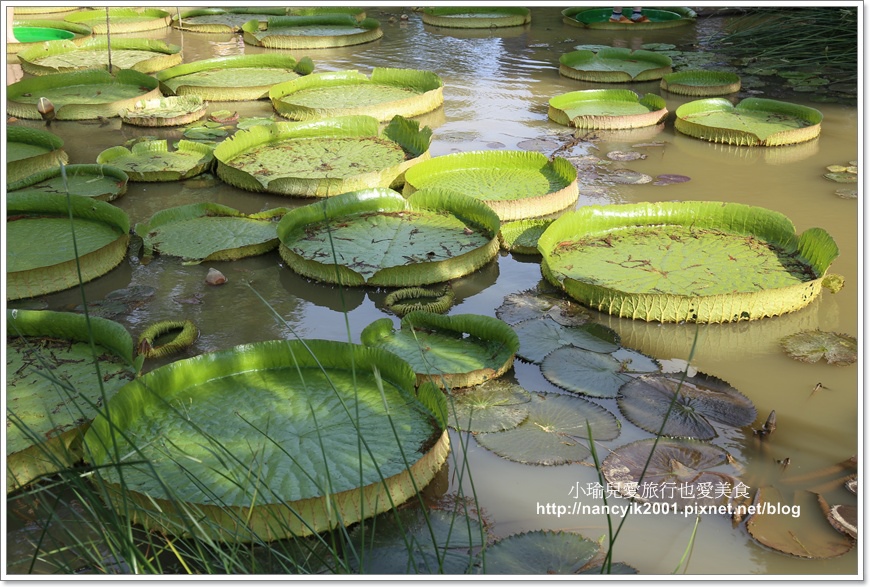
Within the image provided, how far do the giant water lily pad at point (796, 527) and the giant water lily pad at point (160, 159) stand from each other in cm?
421

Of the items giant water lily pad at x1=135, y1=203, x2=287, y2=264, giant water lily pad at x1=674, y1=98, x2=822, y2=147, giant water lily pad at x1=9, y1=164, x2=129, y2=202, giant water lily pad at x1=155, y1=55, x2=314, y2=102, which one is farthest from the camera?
giant water lily pad at x1=155, y1=55, x2=314, y2=102

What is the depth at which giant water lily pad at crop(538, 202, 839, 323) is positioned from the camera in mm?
3734

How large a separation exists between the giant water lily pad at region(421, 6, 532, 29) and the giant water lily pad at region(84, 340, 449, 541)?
797 centimetres

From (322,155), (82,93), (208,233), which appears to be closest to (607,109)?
(322,155)

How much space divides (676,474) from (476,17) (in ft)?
29.0

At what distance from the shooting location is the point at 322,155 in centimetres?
577

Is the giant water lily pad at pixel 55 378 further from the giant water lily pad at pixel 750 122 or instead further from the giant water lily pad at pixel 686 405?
the giant water lily pad at pixel 750 122

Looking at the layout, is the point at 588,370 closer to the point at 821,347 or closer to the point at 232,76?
the point at 821,347

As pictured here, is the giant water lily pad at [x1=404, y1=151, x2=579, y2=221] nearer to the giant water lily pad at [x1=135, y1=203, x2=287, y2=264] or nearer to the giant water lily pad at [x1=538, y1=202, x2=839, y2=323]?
the giant water lily pad at [x1=538, y1=202, x2=839, y2=323]

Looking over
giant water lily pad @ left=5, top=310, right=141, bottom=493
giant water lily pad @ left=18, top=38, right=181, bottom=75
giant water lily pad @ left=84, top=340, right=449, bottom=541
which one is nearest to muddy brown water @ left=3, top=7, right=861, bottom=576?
giant water lily pad @ left=84, top=340, right=449, bottom=541

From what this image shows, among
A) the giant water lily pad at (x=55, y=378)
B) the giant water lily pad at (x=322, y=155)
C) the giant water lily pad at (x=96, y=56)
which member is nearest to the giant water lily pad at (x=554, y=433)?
the giant water lily pad at (x=55, y=378)

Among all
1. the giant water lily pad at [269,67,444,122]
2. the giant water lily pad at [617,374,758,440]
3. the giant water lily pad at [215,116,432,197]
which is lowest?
the giant water lily pad at [617,374,758,440]

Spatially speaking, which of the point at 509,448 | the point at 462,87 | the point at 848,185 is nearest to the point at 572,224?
the point at 509,448

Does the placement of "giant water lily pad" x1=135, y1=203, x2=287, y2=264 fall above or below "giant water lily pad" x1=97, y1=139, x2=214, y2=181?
below
